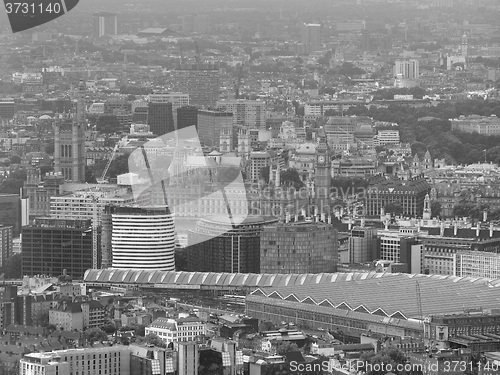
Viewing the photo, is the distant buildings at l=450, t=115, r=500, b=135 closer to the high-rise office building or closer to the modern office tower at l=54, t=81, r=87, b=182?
the modern office tower at l=54, t=81, r=87, b=182

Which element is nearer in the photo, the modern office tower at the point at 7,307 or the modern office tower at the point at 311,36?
the modern office tower at the point at 7,307

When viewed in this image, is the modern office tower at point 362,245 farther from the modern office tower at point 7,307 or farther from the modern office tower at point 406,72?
the modern office tower at point 406,72

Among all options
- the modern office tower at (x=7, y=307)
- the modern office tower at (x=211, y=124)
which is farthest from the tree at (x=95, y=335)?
the modern office tower at (x=211, y=124)

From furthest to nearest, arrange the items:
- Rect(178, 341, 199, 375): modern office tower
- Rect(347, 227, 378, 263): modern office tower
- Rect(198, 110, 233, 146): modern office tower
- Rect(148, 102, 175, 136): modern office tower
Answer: Rect(148, 102, 175, 136): modern office tower → Rect(198, 110, 233, 146): modern office tower → Rect(347, 227, 378, 263): modern office tower → Rect(178, 341, 199, 375): modern office tower

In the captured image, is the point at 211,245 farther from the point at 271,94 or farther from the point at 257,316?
the point at 271,94

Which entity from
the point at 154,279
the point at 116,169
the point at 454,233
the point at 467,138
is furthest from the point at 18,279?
the point at 467,138

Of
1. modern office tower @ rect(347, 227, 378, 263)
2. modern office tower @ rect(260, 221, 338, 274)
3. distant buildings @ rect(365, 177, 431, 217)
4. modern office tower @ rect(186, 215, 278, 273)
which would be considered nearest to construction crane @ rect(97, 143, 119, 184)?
distant buildings @ rect(365, 177, 431, 217)

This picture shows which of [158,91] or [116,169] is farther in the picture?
[158,91]
